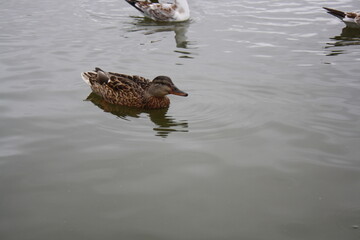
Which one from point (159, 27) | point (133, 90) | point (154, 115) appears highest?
point (159, 27)

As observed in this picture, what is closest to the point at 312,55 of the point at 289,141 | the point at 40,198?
the point at 289,141

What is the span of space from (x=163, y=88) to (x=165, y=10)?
24.2 ft

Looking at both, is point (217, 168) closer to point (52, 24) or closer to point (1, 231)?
point (1, 231)

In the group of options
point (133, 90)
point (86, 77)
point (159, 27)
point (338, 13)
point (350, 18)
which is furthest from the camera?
point (159, 27)

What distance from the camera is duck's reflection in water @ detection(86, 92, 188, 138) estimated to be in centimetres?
633

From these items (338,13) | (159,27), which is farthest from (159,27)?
(338,13)

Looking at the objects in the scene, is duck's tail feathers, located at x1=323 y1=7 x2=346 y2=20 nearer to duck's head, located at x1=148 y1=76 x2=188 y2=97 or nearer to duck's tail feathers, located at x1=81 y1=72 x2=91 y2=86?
duck's head, located at x1=148 y1=76 x2=188 y2=97

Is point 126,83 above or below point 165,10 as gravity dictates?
below

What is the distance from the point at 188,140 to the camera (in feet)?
19.3

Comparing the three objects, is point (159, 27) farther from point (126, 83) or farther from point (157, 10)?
point (126, 83)

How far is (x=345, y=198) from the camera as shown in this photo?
14.8ft

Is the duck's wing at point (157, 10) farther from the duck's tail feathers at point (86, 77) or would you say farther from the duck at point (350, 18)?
the duck's tail feathers at point (86, 77)

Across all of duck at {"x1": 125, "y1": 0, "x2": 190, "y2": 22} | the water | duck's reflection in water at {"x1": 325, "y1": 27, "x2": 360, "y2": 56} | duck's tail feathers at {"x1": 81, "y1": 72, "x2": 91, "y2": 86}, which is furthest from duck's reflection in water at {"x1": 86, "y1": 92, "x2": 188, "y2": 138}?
duck at {"x1": 125, "y1": 0, "x2": 190, "y2": 22}

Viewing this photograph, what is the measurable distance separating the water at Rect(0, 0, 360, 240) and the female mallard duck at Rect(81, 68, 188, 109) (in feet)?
0.69
